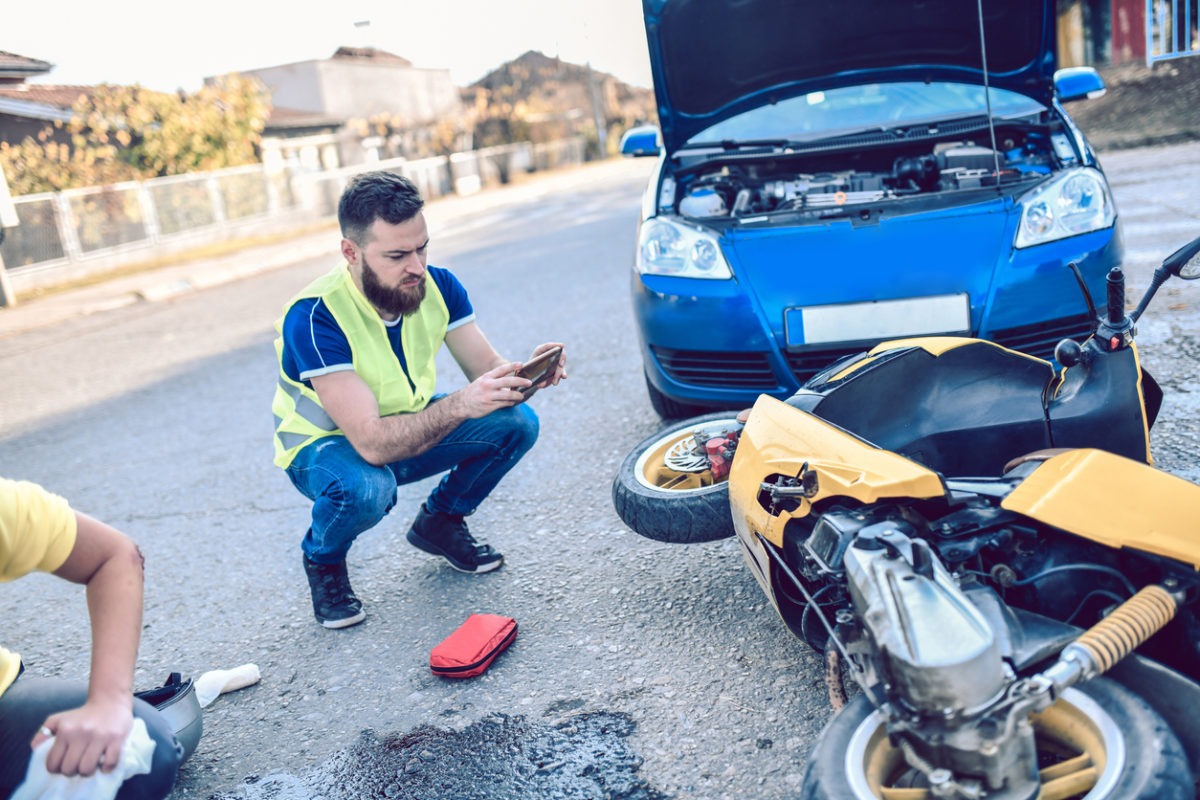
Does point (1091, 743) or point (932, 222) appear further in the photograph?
point (932, 222)

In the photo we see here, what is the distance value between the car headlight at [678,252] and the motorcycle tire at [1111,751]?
226 centimetres

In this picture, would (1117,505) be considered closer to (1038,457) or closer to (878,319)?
(1038,457)

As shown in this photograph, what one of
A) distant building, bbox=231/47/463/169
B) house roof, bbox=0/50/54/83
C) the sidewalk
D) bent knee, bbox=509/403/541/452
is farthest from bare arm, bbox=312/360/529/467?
distant building, bbox=231/47/463/169

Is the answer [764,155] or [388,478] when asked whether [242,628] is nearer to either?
[388,478]

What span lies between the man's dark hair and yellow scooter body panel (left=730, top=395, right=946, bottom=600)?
4.08ft

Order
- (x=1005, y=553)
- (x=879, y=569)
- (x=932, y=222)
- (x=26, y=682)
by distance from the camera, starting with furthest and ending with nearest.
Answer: (x=932, y=222) → (x=26, y=682) → (x=1005, y=553) → (x=879, y=569)

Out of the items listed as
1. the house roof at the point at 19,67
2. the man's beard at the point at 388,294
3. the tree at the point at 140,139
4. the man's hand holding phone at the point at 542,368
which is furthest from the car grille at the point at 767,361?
the house roof at the point at 19,67

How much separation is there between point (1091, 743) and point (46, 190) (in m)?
20.1

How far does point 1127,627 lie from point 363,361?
2170 mm

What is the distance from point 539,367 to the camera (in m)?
2.92

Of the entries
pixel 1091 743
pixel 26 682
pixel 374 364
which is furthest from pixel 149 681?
pixel 1091 743

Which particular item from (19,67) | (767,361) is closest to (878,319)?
(767,361)

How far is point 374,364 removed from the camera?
9.78 ft

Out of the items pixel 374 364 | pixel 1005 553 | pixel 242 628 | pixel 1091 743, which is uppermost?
pixel 374 364
